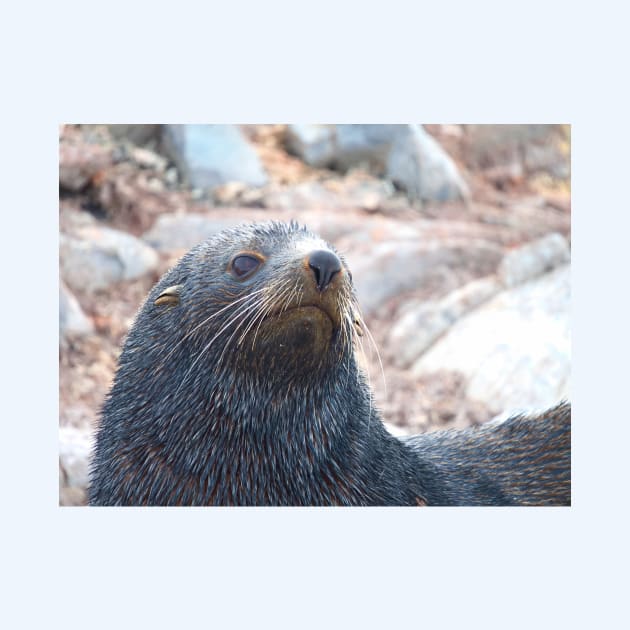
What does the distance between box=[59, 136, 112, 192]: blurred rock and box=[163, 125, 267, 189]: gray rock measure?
654 mm

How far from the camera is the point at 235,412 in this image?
577cm

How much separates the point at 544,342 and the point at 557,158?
1.76m

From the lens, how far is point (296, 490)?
5.89 meters

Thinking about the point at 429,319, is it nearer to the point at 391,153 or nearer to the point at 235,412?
the point at 391,153

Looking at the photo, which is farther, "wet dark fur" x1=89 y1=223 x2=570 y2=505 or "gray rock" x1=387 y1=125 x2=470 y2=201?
"gray rock" x1=387 y1=125 x2=470 y2=201

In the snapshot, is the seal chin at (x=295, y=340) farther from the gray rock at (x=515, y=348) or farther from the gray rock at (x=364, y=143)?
the gray rock at (x=364, y=143)

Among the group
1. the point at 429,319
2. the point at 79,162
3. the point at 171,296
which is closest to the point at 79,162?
the point at 79,162

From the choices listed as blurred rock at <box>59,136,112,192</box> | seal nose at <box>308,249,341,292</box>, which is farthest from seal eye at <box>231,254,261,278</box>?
blurred rock at <box>59,136,112,192</box>

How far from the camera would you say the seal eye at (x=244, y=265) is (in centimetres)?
572

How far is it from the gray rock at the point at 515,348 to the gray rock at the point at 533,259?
11 centimetres

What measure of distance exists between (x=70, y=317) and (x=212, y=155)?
6.77ft

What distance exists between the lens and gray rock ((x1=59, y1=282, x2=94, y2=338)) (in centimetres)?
838

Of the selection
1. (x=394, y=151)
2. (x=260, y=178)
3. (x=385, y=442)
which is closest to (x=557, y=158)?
(x=394, y=151)

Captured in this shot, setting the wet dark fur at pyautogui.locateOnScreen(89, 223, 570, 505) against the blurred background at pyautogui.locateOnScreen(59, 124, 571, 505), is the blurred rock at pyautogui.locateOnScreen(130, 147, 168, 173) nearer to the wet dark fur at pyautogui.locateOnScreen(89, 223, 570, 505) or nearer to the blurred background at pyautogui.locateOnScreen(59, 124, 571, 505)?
the blurred background at pyautogui.locateOnScreen(59, 124, 571, 505)
